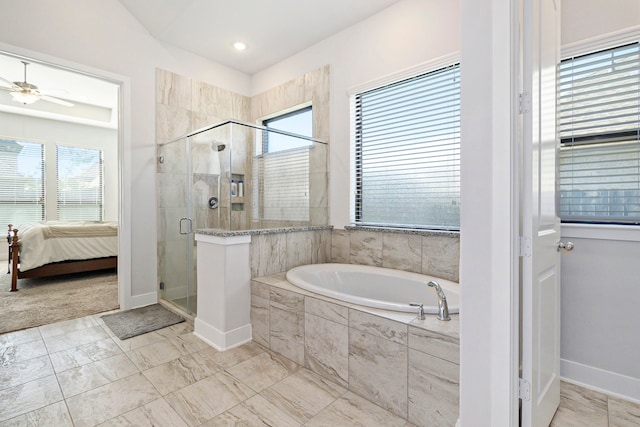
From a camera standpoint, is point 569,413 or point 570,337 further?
point 570,337

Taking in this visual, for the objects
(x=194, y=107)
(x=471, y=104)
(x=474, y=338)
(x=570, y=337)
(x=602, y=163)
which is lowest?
(x=570, y=337)

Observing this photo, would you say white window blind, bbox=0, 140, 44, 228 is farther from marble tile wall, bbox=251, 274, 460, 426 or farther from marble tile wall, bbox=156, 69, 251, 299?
marble tile wall, bbox=251, 274, 460, 426

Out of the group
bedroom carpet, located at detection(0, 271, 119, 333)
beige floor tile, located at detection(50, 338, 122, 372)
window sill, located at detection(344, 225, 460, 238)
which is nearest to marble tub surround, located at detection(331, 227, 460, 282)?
window sill, located at detection(344, 225, 460, 238)

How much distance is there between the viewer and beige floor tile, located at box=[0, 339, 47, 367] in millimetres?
2077

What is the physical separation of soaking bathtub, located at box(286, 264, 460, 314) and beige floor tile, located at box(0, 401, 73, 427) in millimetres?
1388

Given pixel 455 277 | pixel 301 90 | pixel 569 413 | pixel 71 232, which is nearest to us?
pixel 569 413

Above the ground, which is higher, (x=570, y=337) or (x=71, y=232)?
(x=71, y=232)

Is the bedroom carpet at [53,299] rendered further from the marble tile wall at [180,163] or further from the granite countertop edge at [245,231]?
the granite countertop edge at [245,231]

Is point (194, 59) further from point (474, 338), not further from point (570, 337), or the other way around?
→ point (570, 337)

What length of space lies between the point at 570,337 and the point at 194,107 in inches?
157

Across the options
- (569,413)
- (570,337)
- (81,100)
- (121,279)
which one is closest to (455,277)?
(570,337)

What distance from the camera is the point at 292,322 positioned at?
2062 mm

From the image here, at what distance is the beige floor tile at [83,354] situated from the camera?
2.03m

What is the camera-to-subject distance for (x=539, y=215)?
1.23 meters
